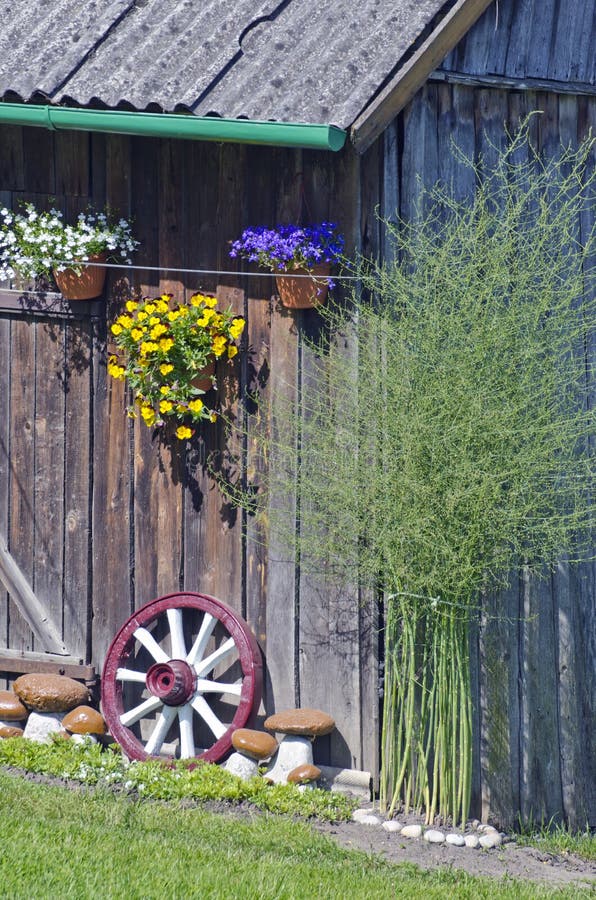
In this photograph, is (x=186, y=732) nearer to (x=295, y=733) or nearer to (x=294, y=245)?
(x=295, y=733)

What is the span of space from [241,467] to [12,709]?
68.8 inches

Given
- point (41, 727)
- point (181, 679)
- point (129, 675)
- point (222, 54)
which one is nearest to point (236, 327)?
point (222, 54)

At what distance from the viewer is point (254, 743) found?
20.2ft

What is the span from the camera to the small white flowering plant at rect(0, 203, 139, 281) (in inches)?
256

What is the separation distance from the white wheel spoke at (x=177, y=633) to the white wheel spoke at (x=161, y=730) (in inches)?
10.6

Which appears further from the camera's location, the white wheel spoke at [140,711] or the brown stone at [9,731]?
the brown stone at [9,731]

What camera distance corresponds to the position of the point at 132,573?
22.0ft

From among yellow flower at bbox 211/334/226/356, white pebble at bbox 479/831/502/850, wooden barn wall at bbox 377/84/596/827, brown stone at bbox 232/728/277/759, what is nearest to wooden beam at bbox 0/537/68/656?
brown stone at bbox 232/728/277/759

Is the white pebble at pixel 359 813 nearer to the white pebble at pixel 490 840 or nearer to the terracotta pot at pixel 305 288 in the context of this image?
the white pebble at pixel 490 840

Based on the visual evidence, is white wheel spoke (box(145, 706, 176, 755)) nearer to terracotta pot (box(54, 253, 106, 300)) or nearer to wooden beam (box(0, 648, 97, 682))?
wooden beam (box(0, 648, 97, 682))

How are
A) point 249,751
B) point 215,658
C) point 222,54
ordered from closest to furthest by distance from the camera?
point 249,751
point 222,54
point 215,658

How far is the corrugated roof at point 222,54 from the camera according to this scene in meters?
5.97

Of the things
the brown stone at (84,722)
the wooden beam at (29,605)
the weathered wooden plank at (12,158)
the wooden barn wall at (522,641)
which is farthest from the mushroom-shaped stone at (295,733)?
the weathered wooden plank at (12,158)

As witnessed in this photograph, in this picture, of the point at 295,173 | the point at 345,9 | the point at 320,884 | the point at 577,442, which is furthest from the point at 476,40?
the point at 320,884
